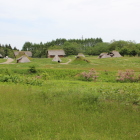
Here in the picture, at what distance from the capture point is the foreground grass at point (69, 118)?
13.1ft

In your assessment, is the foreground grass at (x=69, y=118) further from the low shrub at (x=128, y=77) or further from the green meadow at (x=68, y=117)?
the low shrub at (x=128, y=77)

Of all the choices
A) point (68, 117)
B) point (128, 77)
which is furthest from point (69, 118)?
point (128, 77)

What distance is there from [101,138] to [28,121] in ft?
6.70

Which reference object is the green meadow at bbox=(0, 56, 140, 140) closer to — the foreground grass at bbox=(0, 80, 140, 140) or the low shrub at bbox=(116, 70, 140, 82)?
the foreground grass at bbox=(0, 80, 140, 140)

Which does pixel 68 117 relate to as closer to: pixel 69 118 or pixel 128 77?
pixel 69 118

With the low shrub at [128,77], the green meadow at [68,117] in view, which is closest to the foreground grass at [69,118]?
the green meadow at [68,117]

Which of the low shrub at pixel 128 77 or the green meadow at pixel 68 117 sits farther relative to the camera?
the low shrub at pixel 128 77

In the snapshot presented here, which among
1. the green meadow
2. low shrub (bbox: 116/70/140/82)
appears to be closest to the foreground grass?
the green meadow

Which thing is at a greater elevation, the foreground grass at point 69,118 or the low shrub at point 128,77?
the foreground grass at point 69,118

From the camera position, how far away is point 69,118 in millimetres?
4922

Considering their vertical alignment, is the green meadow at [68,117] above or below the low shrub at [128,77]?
above

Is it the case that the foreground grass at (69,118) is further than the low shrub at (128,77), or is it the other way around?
the low shrub at (128,77)

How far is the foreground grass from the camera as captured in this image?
4.00 m

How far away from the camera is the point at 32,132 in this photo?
4.15 metres
